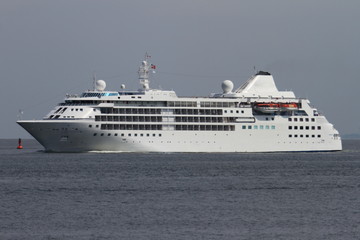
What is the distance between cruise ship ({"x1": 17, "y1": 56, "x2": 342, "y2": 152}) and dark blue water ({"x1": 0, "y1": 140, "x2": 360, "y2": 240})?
8.18 m

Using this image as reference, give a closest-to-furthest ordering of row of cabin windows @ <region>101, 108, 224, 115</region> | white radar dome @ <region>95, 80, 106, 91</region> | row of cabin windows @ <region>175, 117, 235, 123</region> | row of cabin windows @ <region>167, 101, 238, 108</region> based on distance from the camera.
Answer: row of cabin windows @ <region>101, 108, 224, 115</region> < row of cabin windows @ <region>175, 117, 235, 123</region> < row of cabin windows @ <region>167, 101, 238, 108</region> < white radar dome @ <region>95, 80, 106, 91</region>

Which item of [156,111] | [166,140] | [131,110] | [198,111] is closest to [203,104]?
[198,111]

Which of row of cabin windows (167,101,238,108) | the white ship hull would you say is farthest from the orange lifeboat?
row of cabin windows (167,101,238,108)

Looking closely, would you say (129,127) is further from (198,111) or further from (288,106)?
(288,106)

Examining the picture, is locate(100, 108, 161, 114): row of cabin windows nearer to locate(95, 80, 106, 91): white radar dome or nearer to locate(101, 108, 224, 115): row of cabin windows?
locate(101, 108, 224, 115): row of cabin windows

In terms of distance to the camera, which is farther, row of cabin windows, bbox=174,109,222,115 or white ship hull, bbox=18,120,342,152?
row of cabin windows, bbox=174,109,222,115

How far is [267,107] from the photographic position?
102 metres

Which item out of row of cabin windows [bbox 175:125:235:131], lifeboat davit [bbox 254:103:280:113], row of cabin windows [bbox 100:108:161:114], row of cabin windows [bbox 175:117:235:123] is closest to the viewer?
row of cabin windows [bbox 100:108:161:114]

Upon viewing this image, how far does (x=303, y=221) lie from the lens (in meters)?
43.4

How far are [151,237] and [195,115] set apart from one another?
6040cm

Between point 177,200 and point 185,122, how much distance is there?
46303 mm

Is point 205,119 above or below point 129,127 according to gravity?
above

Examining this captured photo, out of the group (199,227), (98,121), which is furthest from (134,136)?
(199,227)

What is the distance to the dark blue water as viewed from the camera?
4059cm
